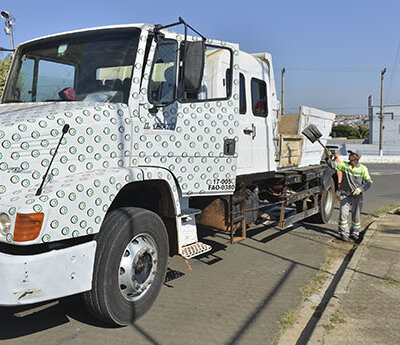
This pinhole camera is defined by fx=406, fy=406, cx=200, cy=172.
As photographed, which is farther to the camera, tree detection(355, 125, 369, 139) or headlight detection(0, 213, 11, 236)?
tree detection(355, 125, 369, 139)

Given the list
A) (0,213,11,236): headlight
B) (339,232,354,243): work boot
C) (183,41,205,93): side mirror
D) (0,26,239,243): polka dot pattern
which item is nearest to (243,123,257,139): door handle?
(0,26,239,243): polka dot pattern

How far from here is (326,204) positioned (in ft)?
28.4

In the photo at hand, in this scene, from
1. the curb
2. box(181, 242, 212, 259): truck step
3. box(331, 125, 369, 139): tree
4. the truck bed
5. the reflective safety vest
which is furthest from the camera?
box(331, 125, 369, 139): tree

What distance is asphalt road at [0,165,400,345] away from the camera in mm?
3691

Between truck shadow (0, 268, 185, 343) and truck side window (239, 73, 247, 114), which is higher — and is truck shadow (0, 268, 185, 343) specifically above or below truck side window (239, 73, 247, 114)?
below

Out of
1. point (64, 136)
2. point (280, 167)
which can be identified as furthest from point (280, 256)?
Result: point (64, 136)

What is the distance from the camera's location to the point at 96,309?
3.53 meters

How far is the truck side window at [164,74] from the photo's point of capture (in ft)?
13.6

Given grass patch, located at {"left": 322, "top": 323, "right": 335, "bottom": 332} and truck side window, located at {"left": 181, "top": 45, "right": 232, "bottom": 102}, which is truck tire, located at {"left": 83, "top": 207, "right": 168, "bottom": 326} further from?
truck side window, located at {"left": 181, "top": 45, "right": 232, "bottom": 102}

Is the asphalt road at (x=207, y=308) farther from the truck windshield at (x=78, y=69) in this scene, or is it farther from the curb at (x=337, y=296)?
the truck windshield at (x=78, y=69)

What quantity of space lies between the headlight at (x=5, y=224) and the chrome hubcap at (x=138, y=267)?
3.44 ft

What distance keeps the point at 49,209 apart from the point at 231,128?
2.56 m

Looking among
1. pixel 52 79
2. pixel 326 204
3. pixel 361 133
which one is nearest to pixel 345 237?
pixel 326 204

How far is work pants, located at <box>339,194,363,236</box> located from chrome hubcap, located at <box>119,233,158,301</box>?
438 centimetres
